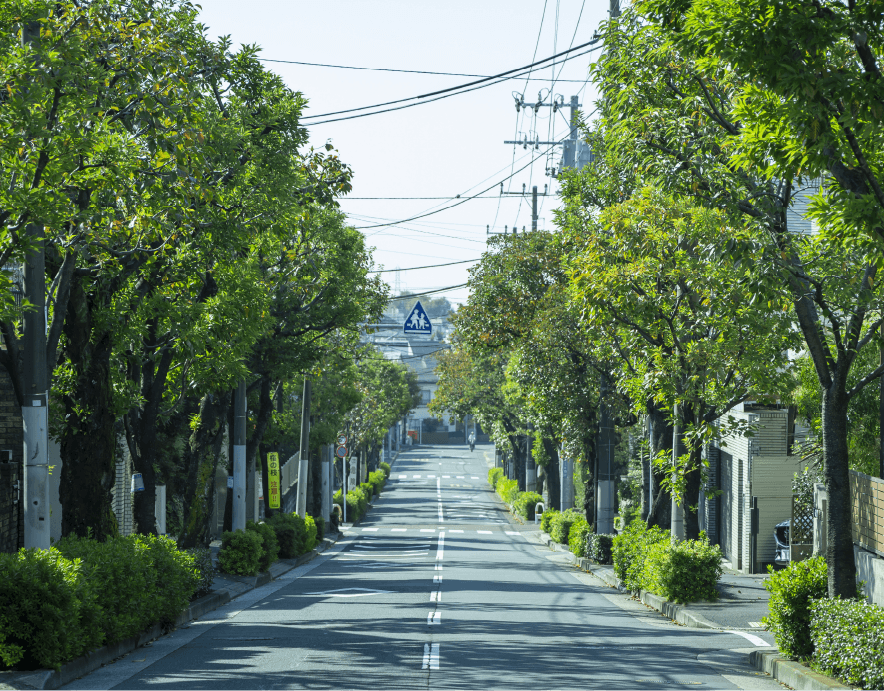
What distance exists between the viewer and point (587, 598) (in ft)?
69.5

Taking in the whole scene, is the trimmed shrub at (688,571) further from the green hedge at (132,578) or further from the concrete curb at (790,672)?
the green hedge at (132,578)

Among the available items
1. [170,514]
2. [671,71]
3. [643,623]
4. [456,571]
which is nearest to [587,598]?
[643,623]

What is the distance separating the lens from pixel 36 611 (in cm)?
1007

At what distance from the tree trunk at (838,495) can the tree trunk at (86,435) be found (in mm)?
9166

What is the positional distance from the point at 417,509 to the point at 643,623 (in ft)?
158

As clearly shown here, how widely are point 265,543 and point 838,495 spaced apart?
17878 mm

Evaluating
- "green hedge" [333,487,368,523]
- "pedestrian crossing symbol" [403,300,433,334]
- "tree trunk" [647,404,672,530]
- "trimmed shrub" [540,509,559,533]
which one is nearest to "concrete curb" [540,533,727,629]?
"tree trunk" [647,404,672,530]

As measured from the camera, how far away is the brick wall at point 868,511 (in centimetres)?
1214

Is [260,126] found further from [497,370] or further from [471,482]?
[471,482]

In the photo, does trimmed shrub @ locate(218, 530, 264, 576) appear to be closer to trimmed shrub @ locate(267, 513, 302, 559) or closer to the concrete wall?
trimmed shrub @ locate(267, 513, 302, 559)

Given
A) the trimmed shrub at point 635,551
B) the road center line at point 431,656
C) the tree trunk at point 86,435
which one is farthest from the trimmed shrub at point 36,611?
the trimmed shrub at point 635,551

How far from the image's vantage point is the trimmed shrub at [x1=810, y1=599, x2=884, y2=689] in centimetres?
909

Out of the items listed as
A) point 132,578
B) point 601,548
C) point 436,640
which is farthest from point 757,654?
point 601,548

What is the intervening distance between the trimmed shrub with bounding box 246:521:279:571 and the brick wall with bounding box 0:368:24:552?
809 cm
